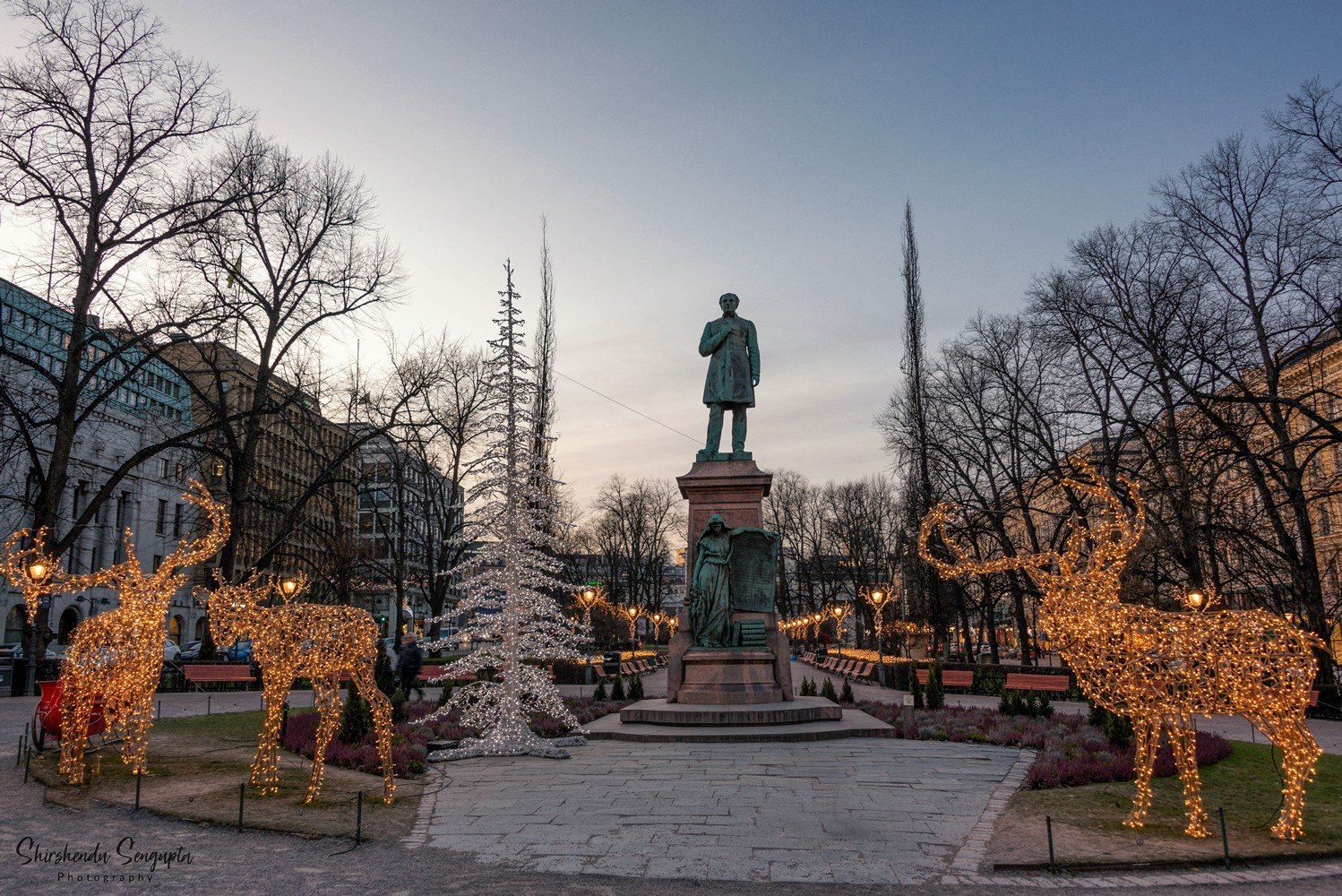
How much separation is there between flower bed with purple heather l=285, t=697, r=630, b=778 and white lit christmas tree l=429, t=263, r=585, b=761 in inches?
41.7

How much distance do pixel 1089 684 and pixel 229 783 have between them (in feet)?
32.2

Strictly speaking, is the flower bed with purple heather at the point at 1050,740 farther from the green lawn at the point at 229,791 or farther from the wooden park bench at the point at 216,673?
the wooden park bench at the point at 216,673

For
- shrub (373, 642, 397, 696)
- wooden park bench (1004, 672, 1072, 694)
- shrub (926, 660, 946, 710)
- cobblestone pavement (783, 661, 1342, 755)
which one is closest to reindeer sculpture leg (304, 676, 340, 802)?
cobblestone pavement (783, 661, 1342, 755)

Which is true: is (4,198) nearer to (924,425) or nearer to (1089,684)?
(1089,684)

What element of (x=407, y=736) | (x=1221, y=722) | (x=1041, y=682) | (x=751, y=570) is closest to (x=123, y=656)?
(x=407, y=736)

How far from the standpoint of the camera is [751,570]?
1702 centimetres

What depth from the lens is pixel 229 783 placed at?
10.6 metres

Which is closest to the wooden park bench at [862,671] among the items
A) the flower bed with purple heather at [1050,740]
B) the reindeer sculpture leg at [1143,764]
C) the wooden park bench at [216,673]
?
the flower bed with purple heather at [1050,740]

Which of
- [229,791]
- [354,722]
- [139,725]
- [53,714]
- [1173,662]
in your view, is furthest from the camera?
[354,722]

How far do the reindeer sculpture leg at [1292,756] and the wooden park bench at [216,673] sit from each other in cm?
2745

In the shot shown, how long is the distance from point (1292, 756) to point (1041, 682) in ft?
58.6

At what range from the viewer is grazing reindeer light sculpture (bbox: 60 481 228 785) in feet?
34.7

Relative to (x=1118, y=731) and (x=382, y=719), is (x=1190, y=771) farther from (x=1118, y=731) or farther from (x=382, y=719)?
(x=382, y=719)

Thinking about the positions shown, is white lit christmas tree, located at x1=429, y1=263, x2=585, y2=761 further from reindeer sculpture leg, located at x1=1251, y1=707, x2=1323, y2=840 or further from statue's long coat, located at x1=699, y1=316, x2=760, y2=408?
reindeer sculpture leg, located at x1=1251, y1=707, x2=1323, y2=840
